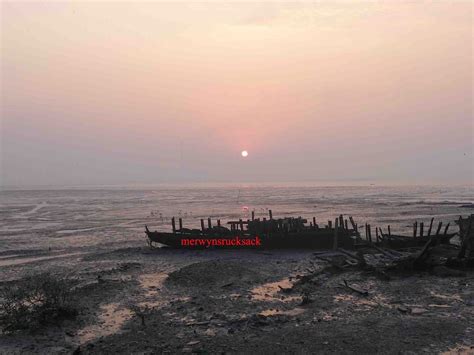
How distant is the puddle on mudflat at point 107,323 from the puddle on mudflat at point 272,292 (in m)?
5.07

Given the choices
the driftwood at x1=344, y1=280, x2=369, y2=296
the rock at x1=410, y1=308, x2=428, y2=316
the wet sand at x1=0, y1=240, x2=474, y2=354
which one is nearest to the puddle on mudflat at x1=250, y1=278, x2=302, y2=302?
the wet sand at x1=0, y1=240, x2=474, y2=354

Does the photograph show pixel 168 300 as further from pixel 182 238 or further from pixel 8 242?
pixel 8 242

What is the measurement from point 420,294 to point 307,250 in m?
12.6

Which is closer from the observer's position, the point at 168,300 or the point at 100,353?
the point at 100,353

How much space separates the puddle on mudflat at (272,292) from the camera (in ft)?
50.8

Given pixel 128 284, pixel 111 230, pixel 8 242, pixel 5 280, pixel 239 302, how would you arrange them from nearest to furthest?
pixel 239 302, pixel 128 284, pixel 5 280, pixel 8 242, pixel 111 230

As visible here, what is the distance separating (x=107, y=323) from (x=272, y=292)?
Result: 6778 mm

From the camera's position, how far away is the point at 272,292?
16.5 m

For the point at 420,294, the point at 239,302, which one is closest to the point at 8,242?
the point at 239,302

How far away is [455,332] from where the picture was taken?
36.8 feet

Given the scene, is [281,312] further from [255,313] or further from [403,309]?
[403,309]

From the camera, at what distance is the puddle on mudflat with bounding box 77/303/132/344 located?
40.4 feet

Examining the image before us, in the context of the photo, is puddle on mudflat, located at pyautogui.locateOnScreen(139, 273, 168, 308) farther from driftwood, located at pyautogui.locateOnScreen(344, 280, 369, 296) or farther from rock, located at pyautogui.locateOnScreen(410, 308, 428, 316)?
rock, located at pyautogui.locateOnScreen(410, 308, 428, 316)
